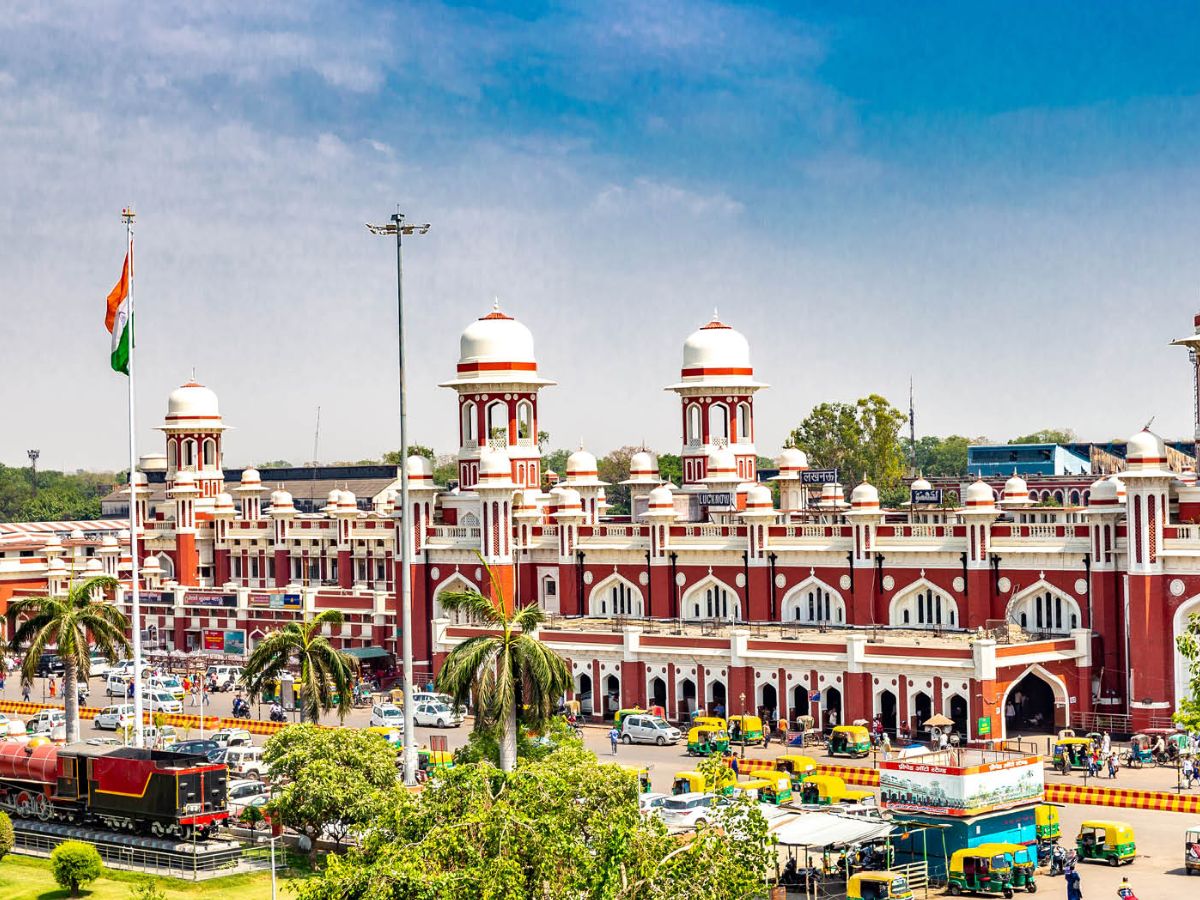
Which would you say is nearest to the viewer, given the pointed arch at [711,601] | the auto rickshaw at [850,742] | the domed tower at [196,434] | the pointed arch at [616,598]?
the auto rickshaw at [850,742]

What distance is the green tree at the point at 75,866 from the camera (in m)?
46.3

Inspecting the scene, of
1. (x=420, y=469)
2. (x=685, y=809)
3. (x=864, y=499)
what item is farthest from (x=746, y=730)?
(x=420, y=469)

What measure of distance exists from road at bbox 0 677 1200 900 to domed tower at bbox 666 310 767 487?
64.5 ft

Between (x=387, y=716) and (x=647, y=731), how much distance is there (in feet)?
33.4

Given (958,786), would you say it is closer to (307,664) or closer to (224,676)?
(307,664)

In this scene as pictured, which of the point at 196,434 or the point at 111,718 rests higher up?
the point at 196,434

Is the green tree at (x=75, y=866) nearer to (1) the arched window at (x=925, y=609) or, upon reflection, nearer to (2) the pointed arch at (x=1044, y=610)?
(1) the arched window at (x=925, y=609)

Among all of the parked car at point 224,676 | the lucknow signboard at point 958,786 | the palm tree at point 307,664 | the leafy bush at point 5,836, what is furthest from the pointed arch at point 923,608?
the leafy bush at point 5,836

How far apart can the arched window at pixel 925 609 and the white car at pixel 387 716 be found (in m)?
18.6

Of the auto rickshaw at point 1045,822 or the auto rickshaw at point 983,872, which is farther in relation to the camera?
the auto rickshaw at point 1045,822

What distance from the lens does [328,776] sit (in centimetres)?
4669

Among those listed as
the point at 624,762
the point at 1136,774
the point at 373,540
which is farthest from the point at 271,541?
the point at 1136,774

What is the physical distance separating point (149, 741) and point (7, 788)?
9.24m

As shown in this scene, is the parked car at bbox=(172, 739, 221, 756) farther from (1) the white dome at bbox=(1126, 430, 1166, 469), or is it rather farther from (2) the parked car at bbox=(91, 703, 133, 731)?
(1) the white dome at bbox=(1126, 430, 1166, 469)
